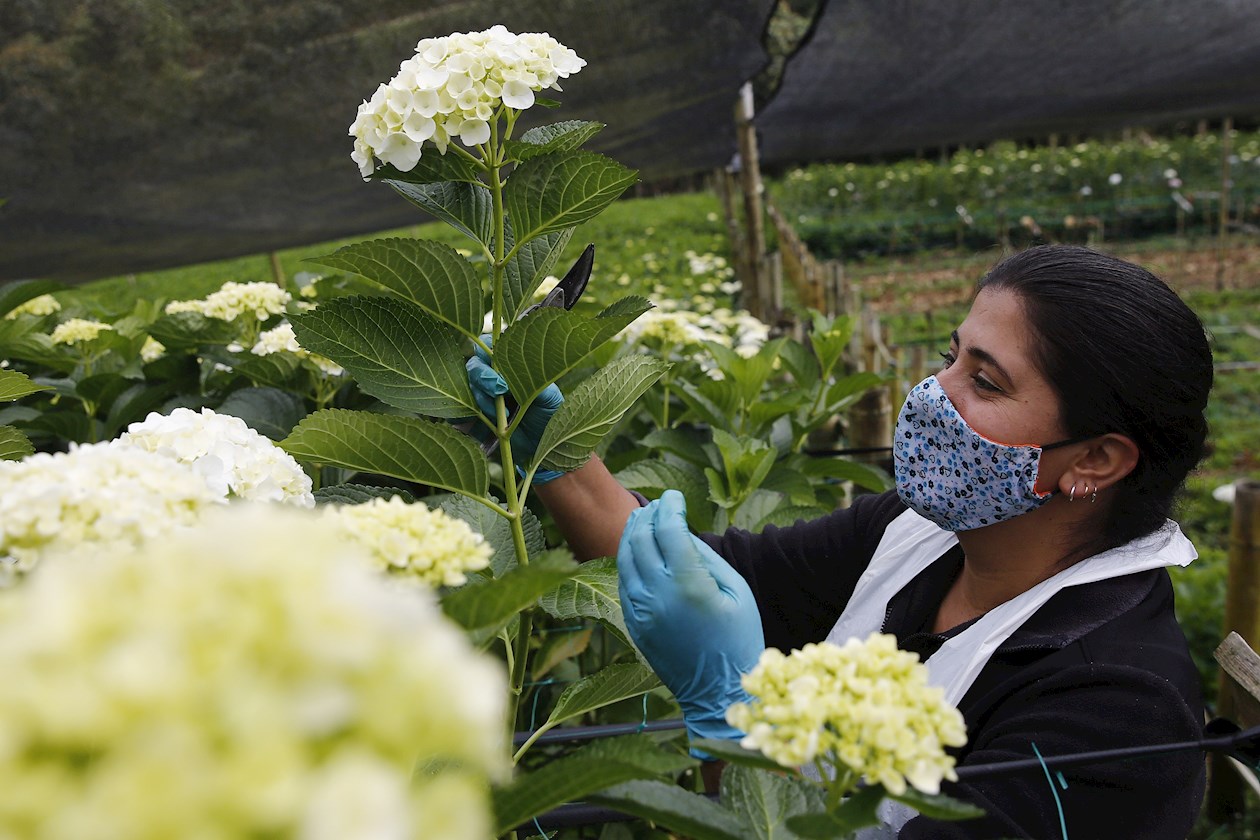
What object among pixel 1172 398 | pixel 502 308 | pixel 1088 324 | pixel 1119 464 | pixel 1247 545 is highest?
pixel 502 308

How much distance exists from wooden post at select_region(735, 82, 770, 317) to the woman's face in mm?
4344

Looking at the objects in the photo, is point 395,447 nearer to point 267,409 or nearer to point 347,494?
point 347,494

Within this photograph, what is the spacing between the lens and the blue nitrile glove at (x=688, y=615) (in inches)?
49.1

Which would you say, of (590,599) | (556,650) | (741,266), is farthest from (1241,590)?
(741,266)

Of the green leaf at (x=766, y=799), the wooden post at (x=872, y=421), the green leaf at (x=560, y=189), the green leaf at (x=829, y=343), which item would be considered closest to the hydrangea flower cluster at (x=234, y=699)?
the green leaf at (x=766, y=799)

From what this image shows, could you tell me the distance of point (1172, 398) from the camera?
155 cm

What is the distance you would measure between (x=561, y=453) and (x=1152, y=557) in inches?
36.8

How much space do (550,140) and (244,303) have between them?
4.09 feet

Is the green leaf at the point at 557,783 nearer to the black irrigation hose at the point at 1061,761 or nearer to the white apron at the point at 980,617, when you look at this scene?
the black irrigation hose at the point at 1061,761

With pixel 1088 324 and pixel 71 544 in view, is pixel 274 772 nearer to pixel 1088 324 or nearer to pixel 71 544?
pixel 71 544

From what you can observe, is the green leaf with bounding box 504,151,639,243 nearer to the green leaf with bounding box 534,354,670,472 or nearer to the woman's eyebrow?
the green leaf with bounding box 534,354,670,472

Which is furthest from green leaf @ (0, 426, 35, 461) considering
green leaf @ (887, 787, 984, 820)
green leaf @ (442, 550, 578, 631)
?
green leaf @ (887, 787, 984, 820)

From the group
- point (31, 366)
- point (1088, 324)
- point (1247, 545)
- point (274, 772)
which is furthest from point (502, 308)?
point (1247, 545)

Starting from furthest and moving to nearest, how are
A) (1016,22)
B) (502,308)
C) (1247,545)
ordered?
(1016,22), (1247,545), (502,308)
